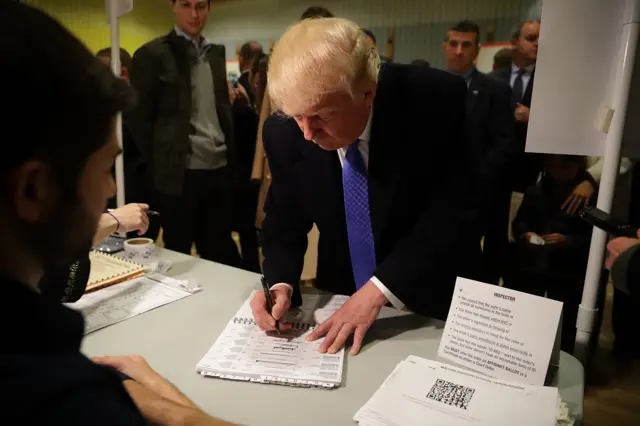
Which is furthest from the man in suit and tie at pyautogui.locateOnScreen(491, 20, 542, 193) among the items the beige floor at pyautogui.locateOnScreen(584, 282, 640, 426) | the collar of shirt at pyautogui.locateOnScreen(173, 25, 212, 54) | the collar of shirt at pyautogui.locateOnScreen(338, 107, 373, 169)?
the collar of shirt at pyautogui.locateOnScreen(173, 25, 212, 54)

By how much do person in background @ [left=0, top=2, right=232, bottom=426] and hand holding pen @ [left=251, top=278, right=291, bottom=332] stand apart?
58cm

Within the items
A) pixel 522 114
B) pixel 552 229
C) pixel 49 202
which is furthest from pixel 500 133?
pixel 49 202

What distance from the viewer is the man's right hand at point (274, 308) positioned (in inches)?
41.6

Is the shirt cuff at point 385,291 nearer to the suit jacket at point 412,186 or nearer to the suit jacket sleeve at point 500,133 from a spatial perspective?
the suit jacket at point 412,186

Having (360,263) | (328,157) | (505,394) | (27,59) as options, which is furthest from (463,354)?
(27,59)

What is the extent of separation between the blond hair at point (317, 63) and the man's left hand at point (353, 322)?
0.42 meters

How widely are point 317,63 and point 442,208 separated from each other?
456 millimetres

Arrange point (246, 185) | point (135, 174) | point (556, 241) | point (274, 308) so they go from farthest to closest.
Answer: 1. point (246, 185)
2. point (135, 174)
3. point (556, 241)
4. point (274, 308)

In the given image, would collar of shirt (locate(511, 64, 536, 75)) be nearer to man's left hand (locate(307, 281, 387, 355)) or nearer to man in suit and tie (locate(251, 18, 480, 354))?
man in suit and tie (locate(251, 18, 480, 354))

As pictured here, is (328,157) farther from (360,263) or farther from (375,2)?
(375,2)

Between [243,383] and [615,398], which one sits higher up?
[243,383]

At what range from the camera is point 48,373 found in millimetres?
396

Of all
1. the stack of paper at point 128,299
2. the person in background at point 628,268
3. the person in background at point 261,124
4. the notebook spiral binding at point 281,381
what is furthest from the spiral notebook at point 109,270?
the person in background at point 261,124

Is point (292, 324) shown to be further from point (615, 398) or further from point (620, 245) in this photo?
point (615, 398)
